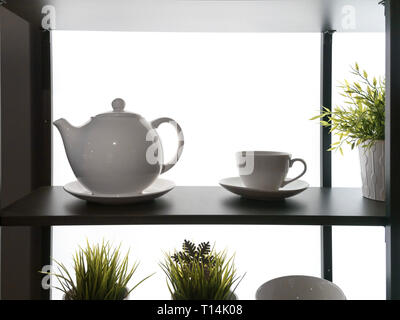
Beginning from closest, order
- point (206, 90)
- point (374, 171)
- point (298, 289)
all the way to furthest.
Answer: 1. point (374, 171)
2. point (298, 289)
3. point (206, 90)

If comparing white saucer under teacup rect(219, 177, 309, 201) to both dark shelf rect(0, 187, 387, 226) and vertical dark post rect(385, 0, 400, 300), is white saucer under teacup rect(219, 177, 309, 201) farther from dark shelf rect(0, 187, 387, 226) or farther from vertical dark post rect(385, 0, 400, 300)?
vertical dark post rect(385, 0, 400, 300)

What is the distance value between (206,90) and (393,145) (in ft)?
1.47

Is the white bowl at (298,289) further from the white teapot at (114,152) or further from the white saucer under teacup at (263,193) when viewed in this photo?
the white teapot at (114,152)

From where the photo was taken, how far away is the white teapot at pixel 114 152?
47 cm

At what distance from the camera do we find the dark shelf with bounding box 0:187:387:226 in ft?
1.45

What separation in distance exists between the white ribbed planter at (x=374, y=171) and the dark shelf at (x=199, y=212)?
2cm

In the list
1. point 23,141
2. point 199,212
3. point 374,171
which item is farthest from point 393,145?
point 23,141

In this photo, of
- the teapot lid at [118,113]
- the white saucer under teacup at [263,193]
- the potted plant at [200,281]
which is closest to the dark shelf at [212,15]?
the teapot lid at [118,113]

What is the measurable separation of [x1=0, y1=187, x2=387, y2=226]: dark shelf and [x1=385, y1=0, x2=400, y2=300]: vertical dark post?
0.02 metres

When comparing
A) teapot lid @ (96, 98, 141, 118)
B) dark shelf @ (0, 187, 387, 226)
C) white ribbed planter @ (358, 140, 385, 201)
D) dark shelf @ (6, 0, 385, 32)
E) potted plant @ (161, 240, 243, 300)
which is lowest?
potted plant @ (161, 240, 243, 300)

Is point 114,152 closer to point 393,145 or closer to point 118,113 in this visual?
point 118,113

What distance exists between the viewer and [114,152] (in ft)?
1.53

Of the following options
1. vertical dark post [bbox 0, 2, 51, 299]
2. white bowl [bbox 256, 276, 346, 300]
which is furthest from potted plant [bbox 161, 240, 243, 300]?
vertical dark post [bbox 0, 2, 51, 299]
